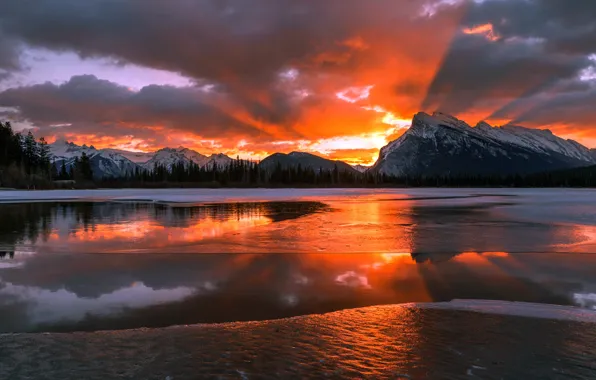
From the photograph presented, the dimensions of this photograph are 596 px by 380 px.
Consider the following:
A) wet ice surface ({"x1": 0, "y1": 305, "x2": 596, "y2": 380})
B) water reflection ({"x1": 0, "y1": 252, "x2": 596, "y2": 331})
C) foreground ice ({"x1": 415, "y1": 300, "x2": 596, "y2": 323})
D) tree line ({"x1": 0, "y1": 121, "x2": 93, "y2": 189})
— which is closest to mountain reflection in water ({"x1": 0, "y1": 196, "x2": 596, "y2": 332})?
water reflection ({"x1": 0, "y1": 252, "x2": 596, "y2": 331})

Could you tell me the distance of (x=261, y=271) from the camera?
34.6 ft

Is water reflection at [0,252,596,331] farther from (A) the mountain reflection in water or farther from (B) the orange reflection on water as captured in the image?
(B) the orange reflection on water

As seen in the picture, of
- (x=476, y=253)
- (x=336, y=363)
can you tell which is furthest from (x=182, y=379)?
(x=476, y=253)

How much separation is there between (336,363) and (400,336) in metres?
1.33

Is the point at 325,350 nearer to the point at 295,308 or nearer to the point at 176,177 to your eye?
the point at 295,308

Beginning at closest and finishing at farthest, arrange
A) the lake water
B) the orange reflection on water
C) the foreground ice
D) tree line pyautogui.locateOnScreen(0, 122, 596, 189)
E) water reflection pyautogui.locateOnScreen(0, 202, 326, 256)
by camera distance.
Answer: the lake water < the foreground ice < water reflection pyautogui.locateOnScreen(0, 202, 326, 256) < the orange reflection on water < tree line pyautogui.locateOnScreen(0, 122, 596, 189)

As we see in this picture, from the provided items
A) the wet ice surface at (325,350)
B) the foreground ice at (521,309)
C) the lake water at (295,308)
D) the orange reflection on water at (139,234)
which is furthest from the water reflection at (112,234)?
the foreground ice at (521,309)

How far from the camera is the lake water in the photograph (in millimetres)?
5172

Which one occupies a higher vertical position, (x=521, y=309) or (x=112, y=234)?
(x=112, y=234)

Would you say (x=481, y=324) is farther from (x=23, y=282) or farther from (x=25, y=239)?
(x=25, y=239)

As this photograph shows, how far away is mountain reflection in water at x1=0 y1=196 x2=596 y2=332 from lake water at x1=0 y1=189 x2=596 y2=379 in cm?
6

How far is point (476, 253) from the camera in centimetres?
1299

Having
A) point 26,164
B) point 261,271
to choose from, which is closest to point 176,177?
point 26,164

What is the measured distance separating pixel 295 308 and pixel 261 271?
320cm
